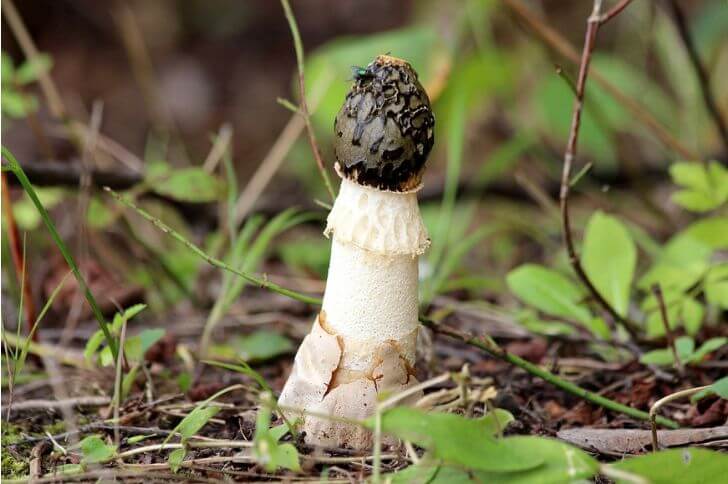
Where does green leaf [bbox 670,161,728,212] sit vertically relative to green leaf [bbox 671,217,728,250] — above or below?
above

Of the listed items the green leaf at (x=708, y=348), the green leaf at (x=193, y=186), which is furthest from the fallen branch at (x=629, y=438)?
the green leaf at (x=193, y=186)

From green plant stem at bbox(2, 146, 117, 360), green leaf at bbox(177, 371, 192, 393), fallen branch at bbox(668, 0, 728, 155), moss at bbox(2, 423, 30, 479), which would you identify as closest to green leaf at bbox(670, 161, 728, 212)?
fallen branch at bbox(668, 0, 728, 155)

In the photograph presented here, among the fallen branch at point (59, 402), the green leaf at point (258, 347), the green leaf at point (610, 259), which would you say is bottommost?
the fallen branch at point (59, 402)

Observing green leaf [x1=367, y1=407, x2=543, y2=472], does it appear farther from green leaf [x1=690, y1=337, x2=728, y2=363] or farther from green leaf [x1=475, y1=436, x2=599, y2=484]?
green leaf [x1=690, y1=337, x2=728, y2=363]

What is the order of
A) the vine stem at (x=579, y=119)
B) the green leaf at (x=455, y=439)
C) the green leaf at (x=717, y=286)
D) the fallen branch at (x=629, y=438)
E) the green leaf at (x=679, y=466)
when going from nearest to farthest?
the green leaf at (x=455, y=439)
the green leaf at (x=679, y=466)
the fallen branch at (x=629, y=438)
the vine stem at (x=579, y=119)
the green leaf at (x=717, y=286)

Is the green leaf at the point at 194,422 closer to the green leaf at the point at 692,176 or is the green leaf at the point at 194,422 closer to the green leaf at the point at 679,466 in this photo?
the green leaf at the point at 679,466

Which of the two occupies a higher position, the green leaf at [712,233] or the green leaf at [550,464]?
the green leaf at [712,233]
